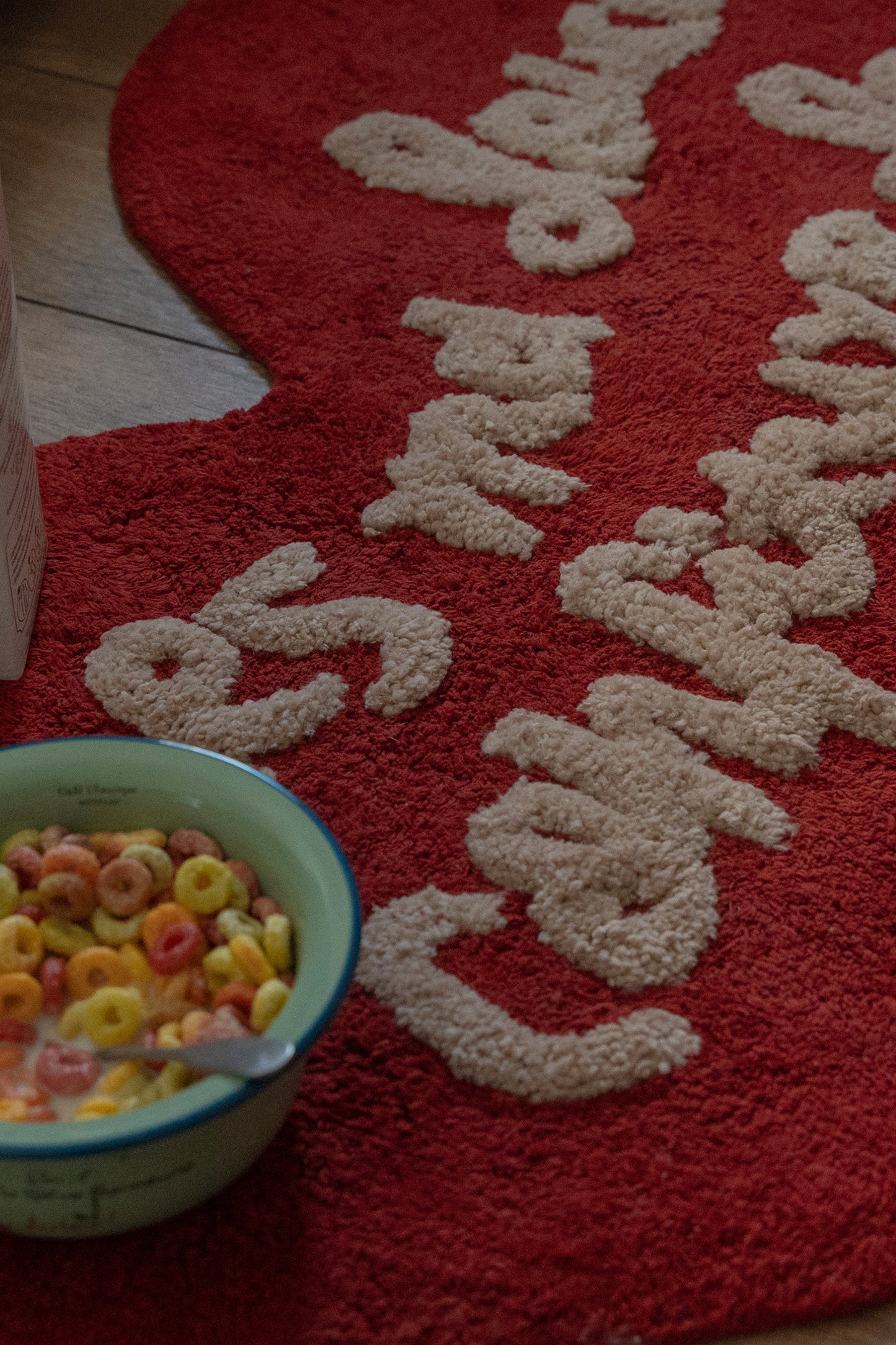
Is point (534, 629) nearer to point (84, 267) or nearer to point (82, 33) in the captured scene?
point (84, 267)

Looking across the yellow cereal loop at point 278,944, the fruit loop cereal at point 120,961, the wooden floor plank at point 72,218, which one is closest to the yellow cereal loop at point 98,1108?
the fruit loop cereal at point 120,961

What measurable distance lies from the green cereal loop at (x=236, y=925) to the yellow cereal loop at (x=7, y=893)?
109 mm

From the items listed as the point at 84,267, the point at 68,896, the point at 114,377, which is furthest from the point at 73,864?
the point at 84,267

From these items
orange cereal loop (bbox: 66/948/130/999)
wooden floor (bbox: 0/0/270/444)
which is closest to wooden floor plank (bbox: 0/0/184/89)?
wooden floor (bbox: 0/0/270/444)

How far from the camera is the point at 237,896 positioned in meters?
0.71

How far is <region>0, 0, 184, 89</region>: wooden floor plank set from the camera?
1.50m

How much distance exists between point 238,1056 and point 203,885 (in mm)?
121

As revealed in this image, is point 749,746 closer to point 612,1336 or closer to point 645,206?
point 612,1336

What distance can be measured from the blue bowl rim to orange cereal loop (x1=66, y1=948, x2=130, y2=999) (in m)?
0.11

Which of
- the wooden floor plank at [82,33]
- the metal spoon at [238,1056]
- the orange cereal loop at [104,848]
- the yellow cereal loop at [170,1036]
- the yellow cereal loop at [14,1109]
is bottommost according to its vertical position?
the yellow cereal loop at [14,1109]

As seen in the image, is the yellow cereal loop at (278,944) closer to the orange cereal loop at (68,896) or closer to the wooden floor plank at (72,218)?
the orange cereal loop at (68,896)

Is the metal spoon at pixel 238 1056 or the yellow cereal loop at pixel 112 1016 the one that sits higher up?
the metal spoon at pixel 238 1056

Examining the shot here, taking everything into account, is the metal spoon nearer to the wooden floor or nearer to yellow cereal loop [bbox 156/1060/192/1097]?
yellow cereal loop [bbox 156/1060/192/1097]

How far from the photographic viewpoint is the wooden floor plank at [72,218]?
1.24 metres
